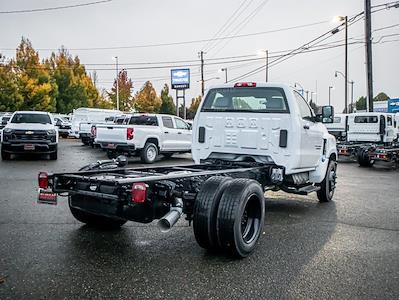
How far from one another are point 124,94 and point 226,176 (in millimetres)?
63543

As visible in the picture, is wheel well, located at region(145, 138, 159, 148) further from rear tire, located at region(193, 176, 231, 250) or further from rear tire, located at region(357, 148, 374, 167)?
rear tire, located at region(193, 176, 231, 250)

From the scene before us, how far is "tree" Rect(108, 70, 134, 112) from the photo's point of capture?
65.6 metres

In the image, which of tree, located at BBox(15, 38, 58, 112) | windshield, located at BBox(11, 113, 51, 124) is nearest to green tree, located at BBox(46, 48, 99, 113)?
tree, located at BBox(15, 38, 58, 112)

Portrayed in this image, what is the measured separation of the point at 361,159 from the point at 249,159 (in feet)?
34.6

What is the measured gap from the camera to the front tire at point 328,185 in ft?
27.3

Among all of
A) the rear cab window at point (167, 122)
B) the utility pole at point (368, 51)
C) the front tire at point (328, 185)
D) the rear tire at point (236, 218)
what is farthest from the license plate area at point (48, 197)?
the utility pole at point (368, 51)

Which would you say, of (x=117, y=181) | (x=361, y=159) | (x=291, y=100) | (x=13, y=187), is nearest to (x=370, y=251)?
(x=291, y=100)

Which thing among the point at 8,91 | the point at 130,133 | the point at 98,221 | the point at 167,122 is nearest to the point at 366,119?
the point at 167,122

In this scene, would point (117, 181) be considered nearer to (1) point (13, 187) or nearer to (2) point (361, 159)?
(1) point (13, 187)

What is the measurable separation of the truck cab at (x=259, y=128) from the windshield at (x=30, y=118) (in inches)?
440

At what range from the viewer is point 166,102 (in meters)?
65.8

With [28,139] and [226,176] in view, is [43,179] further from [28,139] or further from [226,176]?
[28,139]

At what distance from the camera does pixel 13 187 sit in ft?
31.2

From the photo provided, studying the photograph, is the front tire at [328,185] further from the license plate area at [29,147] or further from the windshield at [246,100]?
the license plate area at [29,147]
